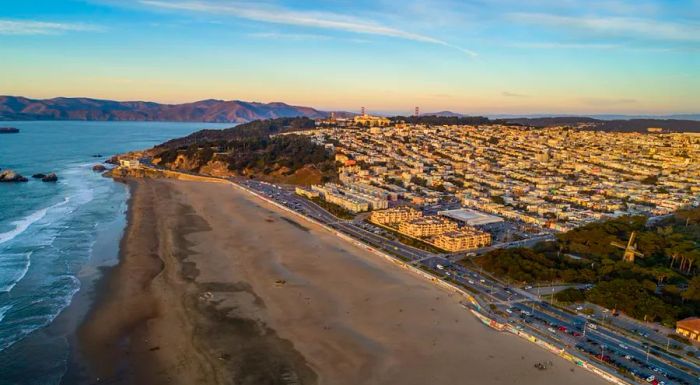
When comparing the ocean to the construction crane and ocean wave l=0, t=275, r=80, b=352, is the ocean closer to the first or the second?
ocean wave l=0, t=275, r=80, b=352

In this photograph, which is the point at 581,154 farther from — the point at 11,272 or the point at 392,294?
the point at 11,272

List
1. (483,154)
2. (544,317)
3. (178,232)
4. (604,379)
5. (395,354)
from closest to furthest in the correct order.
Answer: (604,379) < (395,354) < (544,317) < (178,232) < (483,154)

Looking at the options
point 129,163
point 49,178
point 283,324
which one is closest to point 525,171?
point 283,324

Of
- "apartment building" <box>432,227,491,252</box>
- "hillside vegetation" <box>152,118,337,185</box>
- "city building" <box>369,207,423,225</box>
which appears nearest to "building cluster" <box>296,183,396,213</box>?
"city building" <box>369,207,423,225</box>

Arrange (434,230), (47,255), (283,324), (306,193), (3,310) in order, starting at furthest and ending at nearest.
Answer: (306,193), (434,230), (47,255), (3,310), (283,324)

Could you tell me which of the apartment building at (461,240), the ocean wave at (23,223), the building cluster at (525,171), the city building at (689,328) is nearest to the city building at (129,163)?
the ocean wave at (23,223)

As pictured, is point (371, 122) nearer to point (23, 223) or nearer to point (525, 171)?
point (525, 171)

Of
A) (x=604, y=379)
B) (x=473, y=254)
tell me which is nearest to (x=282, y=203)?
(x=473, y=254)
